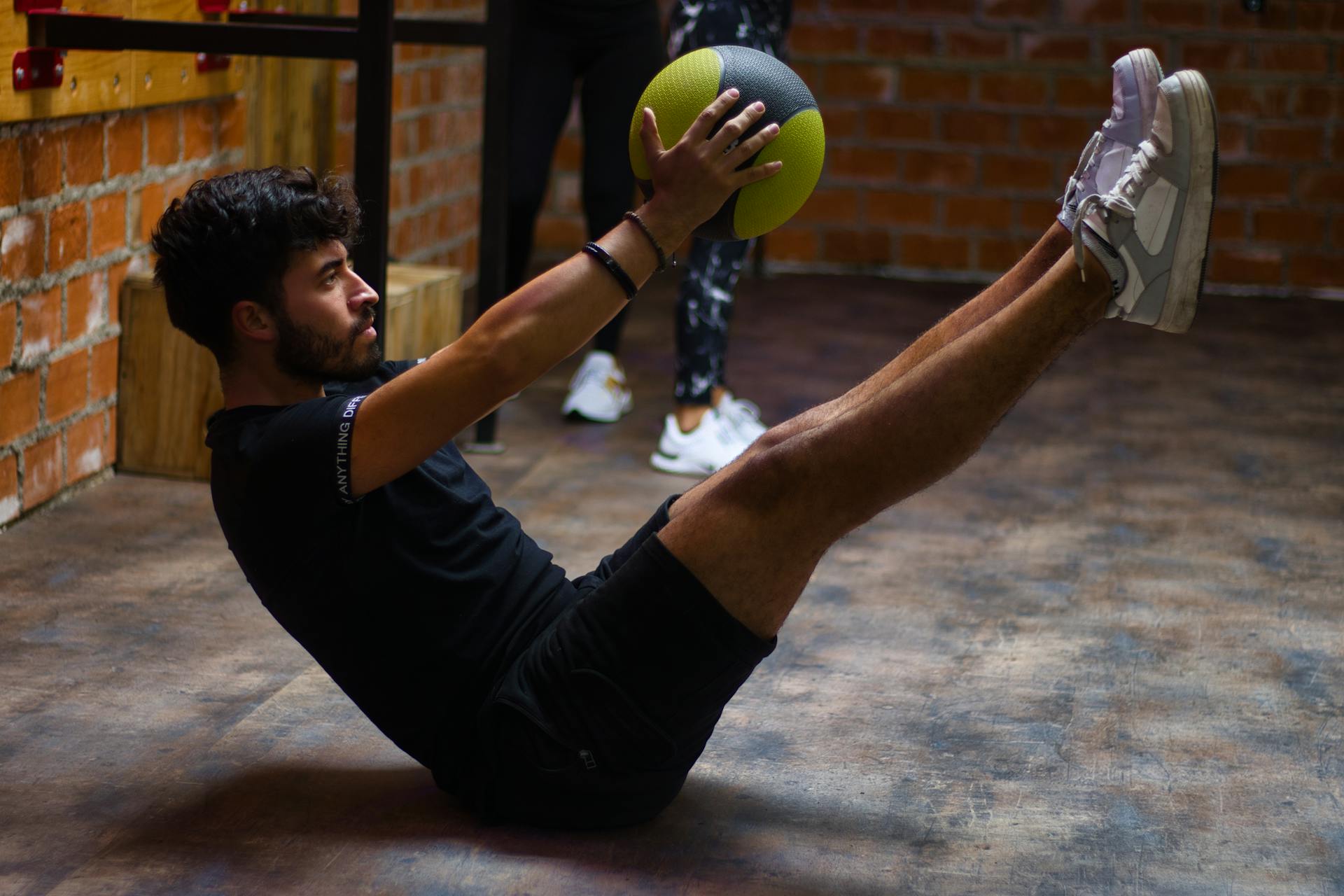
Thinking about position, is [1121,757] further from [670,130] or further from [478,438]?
[478,438]

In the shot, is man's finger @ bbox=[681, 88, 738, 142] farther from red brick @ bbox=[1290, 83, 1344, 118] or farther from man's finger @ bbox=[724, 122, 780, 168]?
red brick @ bbox=[1290, 83, 1344, 118]

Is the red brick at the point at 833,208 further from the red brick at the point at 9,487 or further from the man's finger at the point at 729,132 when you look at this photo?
the man's finger at the point at 729,132

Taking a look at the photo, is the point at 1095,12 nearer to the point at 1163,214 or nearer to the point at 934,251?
the point at 934,251

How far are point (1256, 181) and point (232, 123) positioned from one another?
392 centimetres

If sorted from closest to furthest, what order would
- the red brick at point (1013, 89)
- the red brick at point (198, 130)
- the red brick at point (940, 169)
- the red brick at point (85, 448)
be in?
1. the red brick at point (85, 448)
2. the red brick at point (198, 130)
3. the red brick at point (1013, 89)
4. the red brick at point (940, 169)

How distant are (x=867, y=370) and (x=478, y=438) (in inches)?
52.4

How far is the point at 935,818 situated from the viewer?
5.49 ft

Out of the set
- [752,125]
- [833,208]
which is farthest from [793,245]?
[752,125]

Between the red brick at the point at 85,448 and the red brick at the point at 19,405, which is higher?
the red brick at the point at 19,405

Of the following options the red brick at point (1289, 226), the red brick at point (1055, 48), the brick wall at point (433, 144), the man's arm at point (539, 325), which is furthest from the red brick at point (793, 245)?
the man's arm at point (539, 325)

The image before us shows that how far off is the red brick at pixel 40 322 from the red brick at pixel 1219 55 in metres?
4.31

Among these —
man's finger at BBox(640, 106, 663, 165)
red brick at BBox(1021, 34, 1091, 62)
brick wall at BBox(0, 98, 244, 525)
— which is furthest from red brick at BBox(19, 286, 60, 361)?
red brick at BBox(1021, 34, 1091, 62)

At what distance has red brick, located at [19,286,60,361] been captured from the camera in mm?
2650

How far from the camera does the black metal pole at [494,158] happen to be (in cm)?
306
